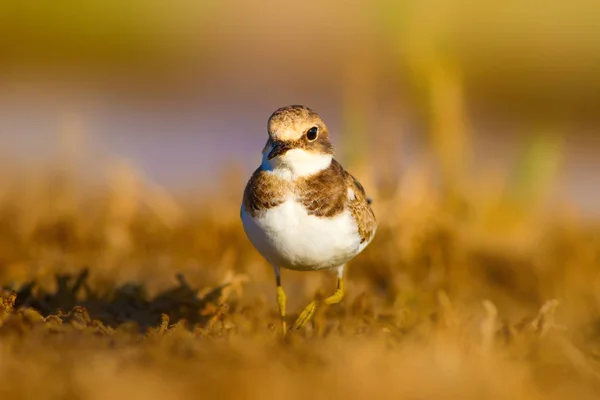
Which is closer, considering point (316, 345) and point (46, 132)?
point (316, 345)

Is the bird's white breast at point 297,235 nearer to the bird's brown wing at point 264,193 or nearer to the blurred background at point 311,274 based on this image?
the bird's brown wing at point 264,193

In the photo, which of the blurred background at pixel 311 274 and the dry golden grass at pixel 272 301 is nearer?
the dry golden grass at pixel 272 301

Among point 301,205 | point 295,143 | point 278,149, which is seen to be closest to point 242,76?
point 295,143

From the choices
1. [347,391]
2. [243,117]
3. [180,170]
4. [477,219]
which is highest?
[243,117]

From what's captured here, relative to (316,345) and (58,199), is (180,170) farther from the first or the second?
(316,345)

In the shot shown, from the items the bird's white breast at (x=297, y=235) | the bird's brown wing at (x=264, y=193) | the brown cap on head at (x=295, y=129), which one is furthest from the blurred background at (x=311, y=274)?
the brown cap on head at (x=295, y=129)

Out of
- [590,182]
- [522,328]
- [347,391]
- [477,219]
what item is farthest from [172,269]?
[590,182]
